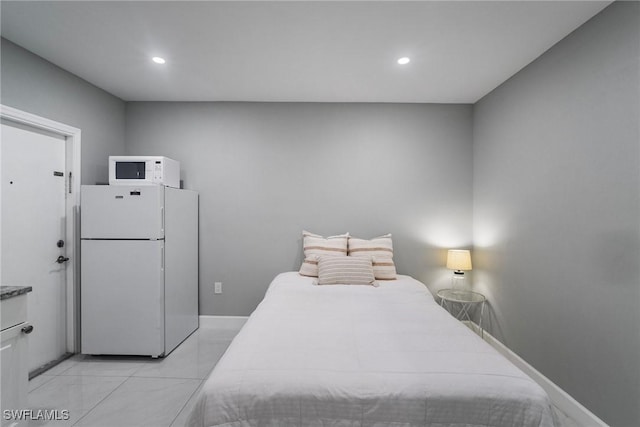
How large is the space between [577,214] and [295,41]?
7.42 ft

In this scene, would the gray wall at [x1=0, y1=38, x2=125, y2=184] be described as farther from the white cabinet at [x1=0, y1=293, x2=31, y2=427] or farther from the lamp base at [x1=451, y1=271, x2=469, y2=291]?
the lamp base at [x1=451, y1=271, x2=469, y2=291]

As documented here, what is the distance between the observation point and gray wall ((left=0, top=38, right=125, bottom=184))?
7.23 ft

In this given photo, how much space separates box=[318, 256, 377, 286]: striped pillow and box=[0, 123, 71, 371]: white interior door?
7.61 feet

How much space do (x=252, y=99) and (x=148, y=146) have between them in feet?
4.32

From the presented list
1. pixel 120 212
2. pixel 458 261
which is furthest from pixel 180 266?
pixel 458 261

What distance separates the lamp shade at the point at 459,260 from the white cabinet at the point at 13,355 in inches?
129

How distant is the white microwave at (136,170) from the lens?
9.09 ft

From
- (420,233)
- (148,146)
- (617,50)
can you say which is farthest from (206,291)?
(617,50)

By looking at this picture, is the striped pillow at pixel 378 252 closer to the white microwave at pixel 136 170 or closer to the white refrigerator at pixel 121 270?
the white refrigerator at pixel 121 270

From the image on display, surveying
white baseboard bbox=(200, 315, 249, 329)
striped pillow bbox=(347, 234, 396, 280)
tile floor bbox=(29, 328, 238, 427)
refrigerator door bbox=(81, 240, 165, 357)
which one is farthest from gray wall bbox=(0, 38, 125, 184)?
A: striped pillow bbox=(347, 234, 396, 280)

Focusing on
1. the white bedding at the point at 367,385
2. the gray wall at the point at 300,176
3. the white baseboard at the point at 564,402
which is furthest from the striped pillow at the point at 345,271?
the white baseboard at the point at 564,402

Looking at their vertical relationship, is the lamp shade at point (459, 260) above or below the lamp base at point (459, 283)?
above

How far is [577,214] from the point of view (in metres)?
1.99

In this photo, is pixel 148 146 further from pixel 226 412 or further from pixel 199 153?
pixel 226 412
